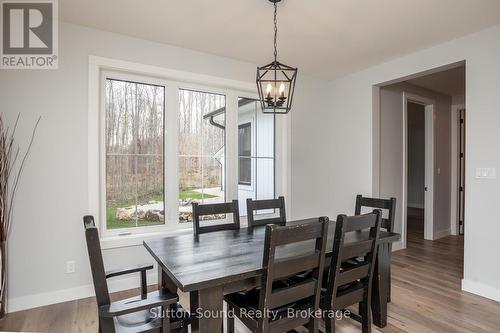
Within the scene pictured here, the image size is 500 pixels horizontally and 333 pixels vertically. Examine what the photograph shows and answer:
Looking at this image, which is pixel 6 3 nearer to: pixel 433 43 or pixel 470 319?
pixel 433 43

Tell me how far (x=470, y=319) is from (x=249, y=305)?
206 cm

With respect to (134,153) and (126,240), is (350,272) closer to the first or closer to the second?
(126,240)

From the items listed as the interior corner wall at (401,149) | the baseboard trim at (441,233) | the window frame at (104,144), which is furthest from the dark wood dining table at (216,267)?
the baseboard trim at (441,233)

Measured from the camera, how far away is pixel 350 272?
1883 millimetres

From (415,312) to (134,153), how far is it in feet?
10.5

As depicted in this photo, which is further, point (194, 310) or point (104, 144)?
point (104, 144)

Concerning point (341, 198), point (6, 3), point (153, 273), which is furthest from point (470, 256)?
point (6, 3)

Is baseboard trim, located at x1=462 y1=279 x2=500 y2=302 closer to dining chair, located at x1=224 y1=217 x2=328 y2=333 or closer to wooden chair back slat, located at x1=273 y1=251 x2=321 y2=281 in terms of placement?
dining chair, located at x1=224 y1=217 x2=328 y2=333

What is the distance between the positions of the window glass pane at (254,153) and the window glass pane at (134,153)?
108cm

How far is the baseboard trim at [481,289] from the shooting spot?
2.76 metres

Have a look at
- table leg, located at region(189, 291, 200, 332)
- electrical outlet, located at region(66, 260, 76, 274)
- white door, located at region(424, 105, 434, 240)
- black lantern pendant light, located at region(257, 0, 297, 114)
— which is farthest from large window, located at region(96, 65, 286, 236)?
white door, located at region(424, 105, 434, 240)

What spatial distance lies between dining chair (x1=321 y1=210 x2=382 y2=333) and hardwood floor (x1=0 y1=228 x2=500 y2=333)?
0.44m

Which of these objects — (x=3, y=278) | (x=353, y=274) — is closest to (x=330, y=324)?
(x=353, y=274)

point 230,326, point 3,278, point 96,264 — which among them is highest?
point 96,264
